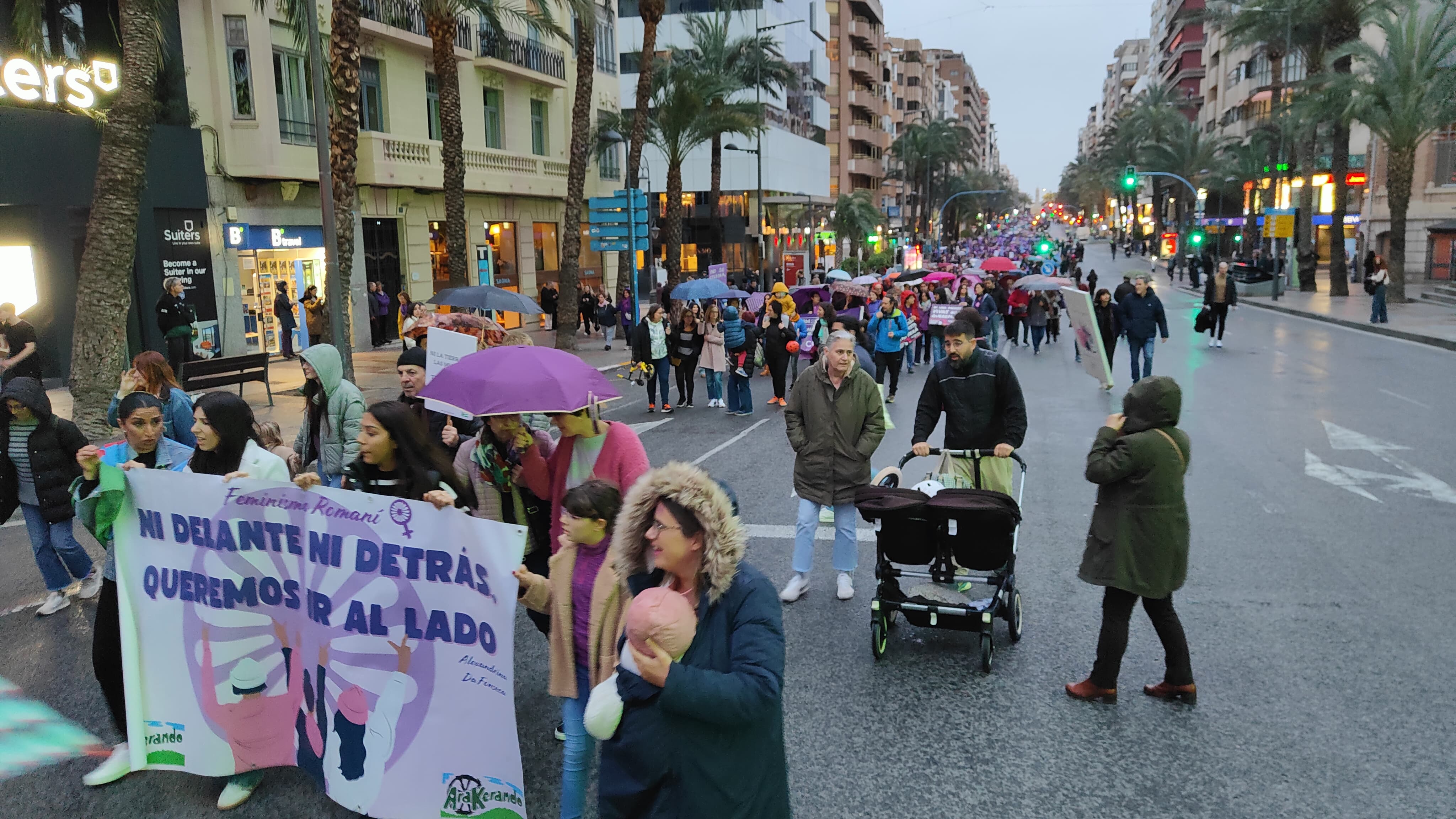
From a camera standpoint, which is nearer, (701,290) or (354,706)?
(354,706)

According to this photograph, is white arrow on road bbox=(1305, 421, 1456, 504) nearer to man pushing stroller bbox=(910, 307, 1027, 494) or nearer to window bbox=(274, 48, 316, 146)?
man pushing stroller bbox=(910, 307, 1027, 494)

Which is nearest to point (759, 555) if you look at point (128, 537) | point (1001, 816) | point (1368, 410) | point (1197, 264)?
point (1001, 816)

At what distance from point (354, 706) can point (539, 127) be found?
109ft

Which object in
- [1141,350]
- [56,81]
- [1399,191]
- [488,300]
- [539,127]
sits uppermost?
[539,127]

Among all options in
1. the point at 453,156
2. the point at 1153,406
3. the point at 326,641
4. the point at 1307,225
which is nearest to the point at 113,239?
the point at 453,156

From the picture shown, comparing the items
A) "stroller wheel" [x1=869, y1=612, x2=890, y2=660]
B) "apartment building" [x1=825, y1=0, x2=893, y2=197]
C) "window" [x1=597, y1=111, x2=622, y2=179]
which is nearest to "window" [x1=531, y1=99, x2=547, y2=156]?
"window" [x1=597, y1=111, x2=622, y2=179]

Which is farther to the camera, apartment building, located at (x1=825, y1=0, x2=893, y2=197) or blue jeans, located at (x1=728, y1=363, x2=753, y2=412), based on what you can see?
apartment building, located at (x1=825, y1=0, x2=893, y2=197)

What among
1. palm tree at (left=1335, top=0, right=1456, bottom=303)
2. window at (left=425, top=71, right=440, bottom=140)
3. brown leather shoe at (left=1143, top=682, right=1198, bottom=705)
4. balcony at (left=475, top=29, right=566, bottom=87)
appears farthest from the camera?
palm tree at (left=1335, top=0, right=1456, bottom=303)

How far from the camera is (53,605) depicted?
6859 millimetres

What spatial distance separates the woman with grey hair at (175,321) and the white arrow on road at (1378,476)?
54.5ft

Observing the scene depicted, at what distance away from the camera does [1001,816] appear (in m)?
4.17

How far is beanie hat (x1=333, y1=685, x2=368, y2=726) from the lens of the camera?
13.3 feet

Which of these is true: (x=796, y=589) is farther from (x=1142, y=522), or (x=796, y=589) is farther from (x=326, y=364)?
(x=326, y=364)

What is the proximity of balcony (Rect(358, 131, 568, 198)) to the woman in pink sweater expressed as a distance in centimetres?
2272
